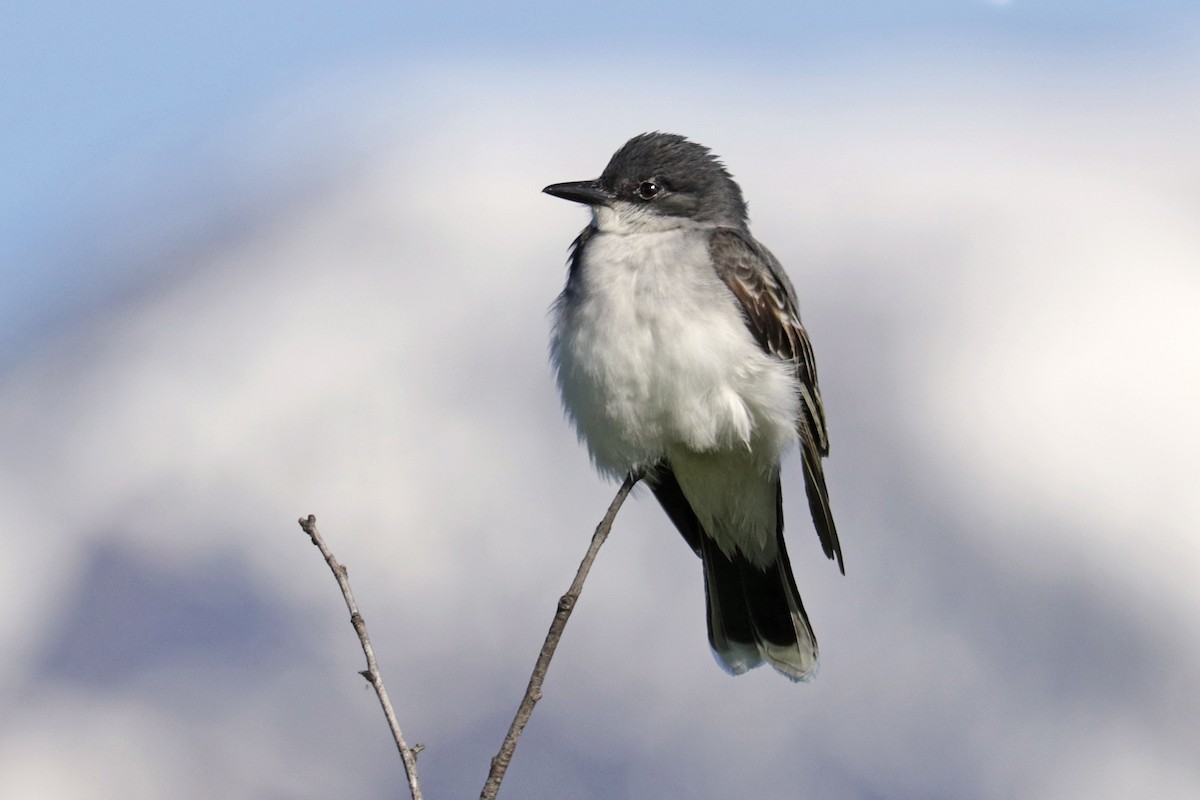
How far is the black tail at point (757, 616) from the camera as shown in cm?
834

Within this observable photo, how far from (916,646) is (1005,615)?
5550mm

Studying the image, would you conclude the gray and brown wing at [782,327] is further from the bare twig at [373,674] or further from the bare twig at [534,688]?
the bare twig at [373,674]

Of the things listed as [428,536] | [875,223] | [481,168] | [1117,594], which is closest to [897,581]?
[1117,594]

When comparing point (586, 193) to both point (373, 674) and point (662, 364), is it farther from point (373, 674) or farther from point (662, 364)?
point (373, 674)

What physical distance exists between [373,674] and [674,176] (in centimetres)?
357

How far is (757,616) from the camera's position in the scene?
27.5 ft

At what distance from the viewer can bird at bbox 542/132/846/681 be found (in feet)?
23.2

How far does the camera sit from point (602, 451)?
24.2 ft

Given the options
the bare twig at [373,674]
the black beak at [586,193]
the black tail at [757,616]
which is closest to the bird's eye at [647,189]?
the black beak at [586,193]

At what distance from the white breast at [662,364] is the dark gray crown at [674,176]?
16.5 inches

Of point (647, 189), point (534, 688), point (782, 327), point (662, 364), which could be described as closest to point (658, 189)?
point (647, 189)

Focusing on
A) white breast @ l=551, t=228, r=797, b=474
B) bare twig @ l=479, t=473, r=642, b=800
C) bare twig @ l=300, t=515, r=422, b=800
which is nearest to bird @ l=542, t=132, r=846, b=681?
white breast @ l=551, t=228, r=797, b=474

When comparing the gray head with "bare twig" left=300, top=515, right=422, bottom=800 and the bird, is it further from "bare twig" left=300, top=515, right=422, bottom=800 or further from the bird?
"bare twig" left=300, top=515, right=422, bottom=800

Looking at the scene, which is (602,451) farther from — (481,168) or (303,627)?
(481,168)
